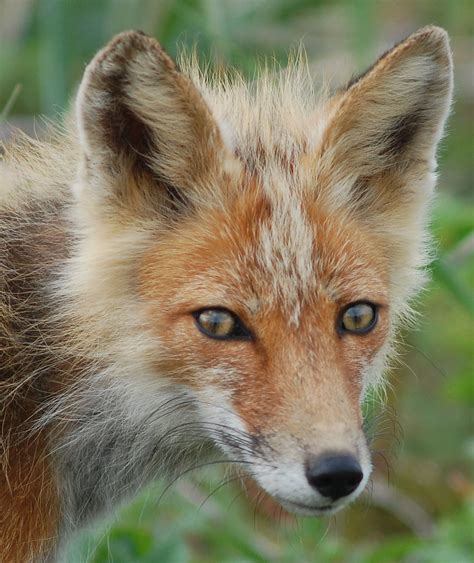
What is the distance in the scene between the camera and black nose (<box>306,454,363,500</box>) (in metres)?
3.86

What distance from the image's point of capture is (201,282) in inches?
168

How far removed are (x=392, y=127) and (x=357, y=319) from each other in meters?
0.96

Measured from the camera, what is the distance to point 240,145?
4.70 metres

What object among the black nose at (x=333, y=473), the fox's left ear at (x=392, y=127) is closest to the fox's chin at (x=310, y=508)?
the black nose at (x=333, y=473)

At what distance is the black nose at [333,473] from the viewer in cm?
386

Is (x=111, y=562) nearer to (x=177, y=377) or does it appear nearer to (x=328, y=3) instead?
(x=177, y=377)

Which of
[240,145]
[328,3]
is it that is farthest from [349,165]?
[328,3]

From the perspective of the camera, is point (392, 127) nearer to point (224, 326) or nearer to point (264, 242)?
point (264, 242)

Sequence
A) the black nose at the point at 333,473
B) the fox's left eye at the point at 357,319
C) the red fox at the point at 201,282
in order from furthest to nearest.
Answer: the fox's left eye at the point at 357,319, the red fox at the point at 201,282, the black nose at the point at 333,473

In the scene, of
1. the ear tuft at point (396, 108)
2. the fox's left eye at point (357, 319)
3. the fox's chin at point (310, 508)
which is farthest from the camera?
the ear tuft at point (396, 108)

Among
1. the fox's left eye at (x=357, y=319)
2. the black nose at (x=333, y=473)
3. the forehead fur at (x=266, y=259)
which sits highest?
the forehead fur at (x=266, y=259)

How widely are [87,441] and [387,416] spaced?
5.22 feet

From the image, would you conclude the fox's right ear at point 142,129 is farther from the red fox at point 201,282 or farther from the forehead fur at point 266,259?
the forehead fur at point 266,259

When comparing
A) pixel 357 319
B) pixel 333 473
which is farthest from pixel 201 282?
pixel 333 473
